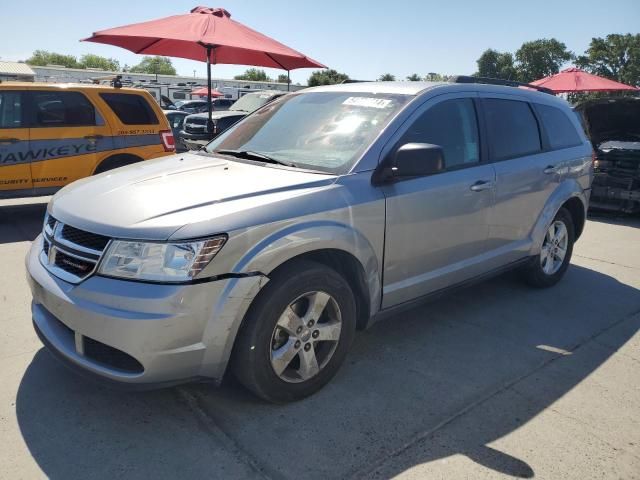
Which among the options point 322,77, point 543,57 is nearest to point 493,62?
point 543,57

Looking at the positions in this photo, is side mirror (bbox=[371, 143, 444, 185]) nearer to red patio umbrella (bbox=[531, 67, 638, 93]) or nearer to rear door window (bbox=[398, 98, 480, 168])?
rear door window (bbox=[398, 98, 480, 168])

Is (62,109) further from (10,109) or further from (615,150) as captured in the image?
(615,150)

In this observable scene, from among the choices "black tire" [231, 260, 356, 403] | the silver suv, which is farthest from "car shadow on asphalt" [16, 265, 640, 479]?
the silver suv

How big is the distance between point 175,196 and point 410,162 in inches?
52.5

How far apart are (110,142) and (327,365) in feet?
18.7

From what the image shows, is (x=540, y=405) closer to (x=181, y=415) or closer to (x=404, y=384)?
(x=404, y=384)

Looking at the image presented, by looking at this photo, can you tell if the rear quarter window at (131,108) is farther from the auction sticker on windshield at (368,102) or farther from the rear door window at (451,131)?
the rear door window at (451,131)

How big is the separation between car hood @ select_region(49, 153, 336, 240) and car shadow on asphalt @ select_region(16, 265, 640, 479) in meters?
0.99

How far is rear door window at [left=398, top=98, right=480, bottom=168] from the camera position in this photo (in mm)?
3420

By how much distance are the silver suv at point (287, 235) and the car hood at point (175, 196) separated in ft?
0.03

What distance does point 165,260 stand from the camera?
2.37 metres

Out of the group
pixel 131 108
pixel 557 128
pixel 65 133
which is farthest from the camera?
pixel 131 108

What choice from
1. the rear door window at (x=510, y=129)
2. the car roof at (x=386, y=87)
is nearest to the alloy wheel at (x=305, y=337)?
the car roof at (x=386, y=87)

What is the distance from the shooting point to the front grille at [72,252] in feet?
8.19
